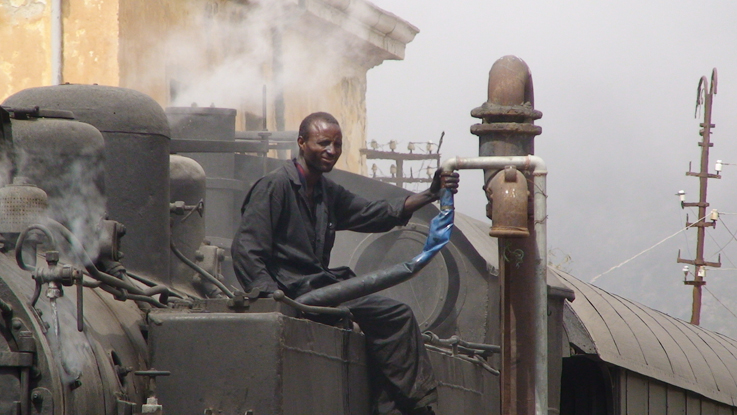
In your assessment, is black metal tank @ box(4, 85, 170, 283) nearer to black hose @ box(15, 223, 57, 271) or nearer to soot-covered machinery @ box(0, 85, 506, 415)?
soot-covered machinery @ box(0, 85, 506, 415)

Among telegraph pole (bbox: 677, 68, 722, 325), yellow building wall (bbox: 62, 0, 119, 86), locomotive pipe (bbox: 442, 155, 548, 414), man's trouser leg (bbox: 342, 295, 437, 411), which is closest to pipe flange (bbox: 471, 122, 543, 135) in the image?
locomotive pipe (bbox: 442, 155, 548, 414)

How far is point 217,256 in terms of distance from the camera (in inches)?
236

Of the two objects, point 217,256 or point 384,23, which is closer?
point 217,256

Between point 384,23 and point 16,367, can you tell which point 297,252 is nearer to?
point 16,367

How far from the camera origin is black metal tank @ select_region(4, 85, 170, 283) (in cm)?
511

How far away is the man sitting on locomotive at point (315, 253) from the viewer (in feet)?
16.0

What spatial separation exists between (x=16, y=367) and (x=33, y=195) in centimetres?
77

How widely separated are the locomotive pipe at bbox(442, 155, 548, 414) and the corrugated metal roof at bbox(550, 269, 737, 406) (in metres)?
3.38

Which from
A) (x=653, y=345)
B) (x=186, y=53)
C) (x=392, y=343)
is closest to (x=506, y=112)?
(x=392, y=343)

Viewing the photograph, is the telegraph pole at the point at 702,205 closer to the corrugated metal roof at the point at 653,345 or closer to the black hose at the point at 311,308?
the corrugated metal roof at the point at 653,345

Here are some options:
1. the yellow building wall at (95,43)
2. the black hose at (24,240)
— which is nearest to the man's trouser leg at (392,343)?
the black hose at (24,240)

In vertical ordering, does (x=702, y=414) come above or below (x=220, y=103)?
below

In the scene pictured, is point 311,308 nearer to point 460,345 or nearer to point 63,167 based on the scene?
point 63,167

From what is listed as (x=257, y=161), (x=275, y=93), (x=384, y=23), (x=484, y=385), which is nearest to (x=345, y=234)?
(x=257, y=161)
